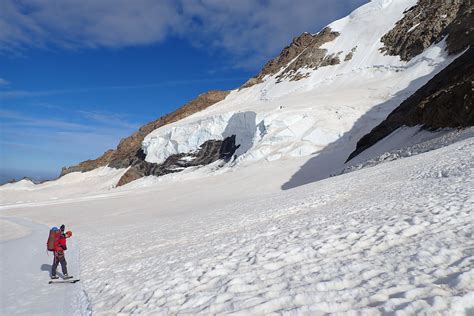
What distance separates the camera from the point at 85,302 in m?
6.96

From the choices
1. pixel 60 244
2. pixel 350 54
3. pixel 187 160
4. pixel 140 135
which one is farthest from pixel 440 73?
pixel 140 135

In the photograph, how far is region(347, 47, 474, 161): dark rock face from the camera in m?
19.2

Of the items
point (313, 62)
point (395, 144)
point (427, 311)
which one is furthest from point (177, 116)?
point (427, 311)

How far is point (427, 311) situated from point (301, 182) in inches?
1040

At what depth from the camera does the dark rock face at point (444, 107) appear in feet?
63.0

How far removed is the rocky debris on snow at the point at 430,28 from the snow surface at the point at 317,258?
40331 millimetres

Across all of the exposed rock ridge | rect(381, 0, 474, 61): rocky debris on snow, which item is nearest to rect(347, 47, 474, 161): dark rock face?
rect(381, 0, 474, 61): rocky debris on snow

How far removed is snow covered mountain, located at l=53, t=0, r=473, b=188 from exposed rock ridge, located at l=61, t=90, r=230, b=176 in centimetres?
30

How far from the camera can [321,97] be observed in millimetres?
49656

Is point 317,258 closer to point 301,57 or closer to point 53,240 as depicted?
point 53,240

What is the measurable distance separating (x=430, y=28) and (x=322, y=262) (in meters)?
58.3

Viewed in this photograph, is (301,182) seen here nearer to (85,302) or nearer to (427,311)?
(85,302)

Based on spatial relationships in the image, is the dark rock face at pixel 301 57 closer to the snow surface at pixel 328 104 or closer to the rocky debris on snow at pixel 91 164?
the snow surface at pixel 328 104

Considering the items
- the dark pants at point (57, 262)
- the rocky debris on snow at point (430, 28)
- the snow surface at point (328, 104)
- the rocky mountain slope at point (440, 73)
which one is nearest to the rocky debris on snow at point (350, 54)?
the snow surface at point (328, 104)
